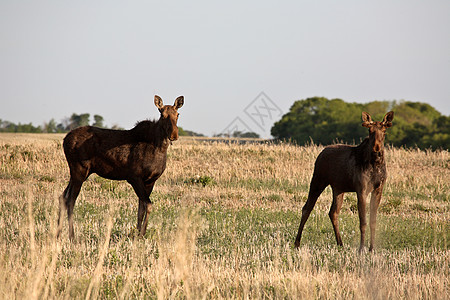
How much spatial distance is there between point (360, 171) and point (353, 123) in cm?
6635

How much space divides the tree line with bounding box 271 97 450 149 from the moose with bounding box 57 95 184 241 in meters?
51.8

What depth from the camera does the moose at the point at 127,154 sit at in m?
9.44

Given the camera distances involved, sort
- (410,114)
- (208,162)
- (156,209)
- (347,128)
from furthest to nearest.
→ (410,114), (347,128), (208,162), (156,209)

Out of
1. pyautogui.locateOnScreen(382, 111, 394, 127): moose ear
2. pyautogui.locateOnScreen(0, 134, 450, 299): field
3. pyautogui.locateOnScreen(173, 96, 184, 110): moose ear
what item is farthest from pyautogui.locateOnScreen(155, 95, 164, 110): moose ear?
pyautogui.locateOnScreen(382, 111, 394, 127): moose ear

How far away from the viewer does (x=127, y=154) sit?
9.62 m

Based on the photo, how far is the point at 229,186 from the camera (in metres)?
17.9

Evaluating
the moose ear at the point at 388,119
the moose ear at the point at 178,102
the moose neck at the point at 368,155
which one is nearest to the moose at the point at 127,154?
the moose ear at the point at 178,102

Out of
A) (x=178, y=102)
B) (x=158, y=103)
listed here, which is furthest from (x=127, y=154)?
(x=178, y=102)

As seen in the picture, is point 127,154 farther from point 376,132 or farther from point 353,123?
point 353,123

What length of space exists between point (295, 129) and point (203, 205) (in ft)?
235

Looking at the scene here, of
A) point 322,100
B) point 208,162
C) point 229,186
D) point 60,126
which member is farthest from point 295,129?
point 229,186

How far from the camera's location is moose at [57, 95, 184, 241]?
9438 millimetres

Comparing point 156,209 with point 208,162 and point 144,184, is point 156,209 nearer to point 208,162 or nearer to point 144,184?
point 144,184

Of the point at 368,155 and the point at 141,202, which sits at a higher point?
the point at 368,155
